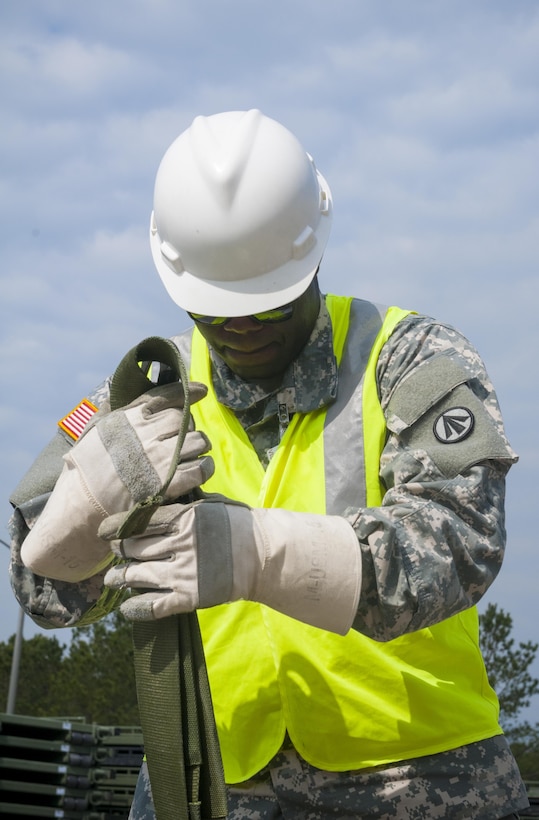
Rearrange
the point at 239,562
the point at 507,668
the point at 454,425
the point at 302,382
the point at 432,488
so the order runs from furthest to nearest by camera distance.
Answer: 1. the point at 507,668
2. the point at 302,382
3. the point at 454,425
4. the point at 432,488
5. the point at 239,562

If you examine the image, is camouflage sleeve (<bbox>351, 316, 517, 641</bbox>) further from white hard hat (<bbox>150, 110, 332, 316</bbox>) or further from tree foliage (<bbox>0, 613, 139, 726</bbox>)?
tree foliage (<bbox>0, 613, 139, 726</bbox>)

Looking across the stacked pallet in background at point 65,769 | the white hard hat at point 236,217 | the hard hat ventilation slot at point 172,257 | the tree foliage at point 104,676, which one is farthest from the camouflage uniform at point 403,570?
the tree foliage at point 104,676

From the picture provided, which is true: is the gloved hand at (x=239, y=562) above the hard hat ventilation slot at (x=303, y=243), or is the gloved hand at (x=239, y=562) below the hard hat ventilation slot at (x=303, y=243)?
below

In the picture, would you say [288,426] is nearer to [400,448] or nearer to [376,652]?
[400,448]

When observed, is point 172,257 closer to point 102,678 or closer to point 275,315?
point 275,315

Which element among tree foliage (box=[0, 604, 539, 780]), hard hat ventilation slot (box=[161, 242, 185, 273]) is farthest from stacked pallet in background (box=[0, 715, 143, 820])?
tree foliage (box=[0, 604, 539, 780])

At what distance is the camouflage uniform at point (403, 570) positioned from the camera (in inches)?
120

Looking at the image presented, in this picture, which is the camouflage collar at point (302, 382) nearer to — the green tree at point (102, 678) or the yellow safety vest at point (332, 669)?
the yellow safety vest at point (332, 669)

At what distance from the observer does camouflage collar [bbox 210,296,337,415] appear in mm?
3789

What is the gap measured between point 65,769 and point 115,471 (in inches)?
339

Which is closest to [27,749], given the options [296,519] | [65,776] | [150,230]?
[65,776]

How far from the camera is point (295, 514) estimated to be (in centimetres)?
301

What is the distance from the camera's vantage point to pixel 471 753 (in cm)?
342

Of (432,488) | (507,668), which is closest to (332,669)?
(432,488)
